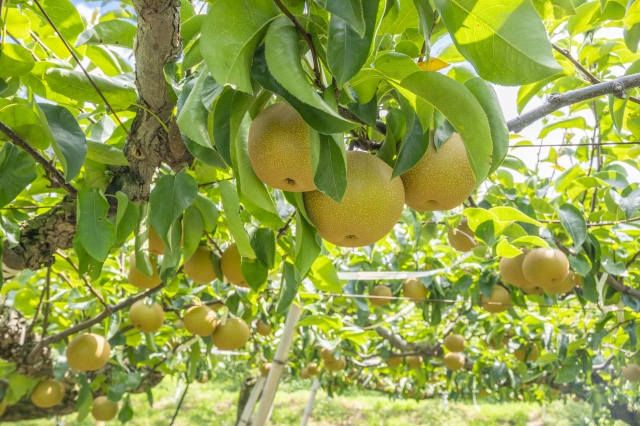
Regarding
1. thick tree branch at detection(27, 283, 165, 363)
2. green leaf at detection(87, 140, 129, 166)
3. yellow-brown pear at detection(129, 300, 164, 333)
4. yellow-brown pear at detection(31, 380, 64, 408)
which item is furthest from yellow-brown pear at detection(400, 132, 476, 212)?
yellow-brown pear at detection(31, 380, 64, 408)

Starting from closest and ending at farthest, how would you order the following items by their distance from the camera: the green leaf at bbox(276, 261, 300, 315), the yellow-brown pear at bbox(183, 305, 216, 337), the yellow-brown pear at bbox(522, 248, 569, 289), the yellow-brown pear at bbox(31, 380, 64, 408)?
the green leaf at bbox(276, 261, 300, 315) → the yellow-brown pear at bbox(522, 248, 569, 289) → the yellow-brown pear at bbox(183, 305, 216, 337) → the yellow-brown pear at bbox(31, 380, 64, 408)

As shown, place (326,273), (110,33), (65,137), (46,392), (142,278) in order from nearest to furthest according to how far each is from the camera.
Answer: (65,137)
(110,33)
(326,273)
(142,278)
(46,392)

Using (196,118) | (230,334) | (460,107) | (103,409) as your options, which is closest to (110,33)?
(196,118)

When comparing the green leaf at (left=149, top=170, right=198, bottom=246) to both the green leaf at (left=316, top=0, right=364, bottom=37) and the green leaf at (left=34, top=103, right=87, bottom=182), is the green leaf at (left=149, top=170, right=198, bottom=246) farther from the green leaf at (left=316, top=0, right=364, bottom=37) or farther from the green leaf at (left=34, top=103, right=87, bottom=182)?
the green leaf at (left=316, top=0, right=364, bottom=37)

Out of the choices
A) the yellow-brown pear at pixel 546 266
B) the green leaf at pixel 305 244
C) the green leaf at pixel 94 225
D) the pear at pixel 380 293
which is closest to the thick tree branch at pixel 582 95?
the green leaf at pixel 305 244

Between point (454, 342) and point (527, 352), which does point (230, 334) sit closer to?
point (454, 342)

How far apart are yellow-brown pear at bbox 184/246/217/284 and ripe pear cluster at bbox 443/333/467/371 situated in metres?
2.67

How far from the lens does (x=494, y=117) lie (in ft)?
2.22

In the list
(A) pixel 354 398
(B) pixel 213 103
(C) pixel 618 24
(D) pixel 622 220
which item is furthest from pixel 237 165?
(A) pixel 354 398

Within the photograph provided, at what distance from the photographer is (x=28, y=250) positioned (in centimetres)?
143

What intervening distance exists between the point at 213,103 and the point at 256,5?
14 cm

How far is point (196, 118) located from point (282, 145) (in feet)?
0.38

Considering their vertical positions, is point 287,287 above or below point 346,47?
below

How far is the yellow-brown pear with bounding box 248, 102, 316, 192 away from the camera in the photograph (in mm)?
661
